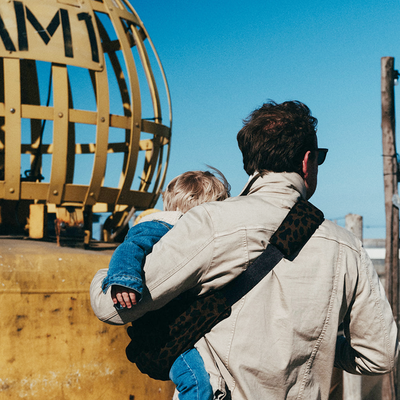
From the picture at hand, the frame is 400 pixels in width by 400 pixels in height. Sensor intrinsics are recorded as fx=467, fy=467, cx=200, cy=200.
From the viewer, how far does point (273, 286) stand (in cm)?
146

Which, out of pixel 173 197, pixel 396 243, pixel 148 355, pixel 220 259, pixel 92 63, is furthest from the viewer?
pixel 396 243

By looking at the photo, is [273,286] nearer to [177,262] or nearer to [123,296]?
[177,262]

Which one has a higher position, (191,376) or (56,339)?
(191,376)

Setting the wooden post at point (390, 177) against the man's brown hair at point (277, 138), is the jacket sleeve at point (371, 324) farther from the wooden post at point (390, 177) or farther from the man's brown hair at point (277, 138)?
the wooden post at point (390, 177)

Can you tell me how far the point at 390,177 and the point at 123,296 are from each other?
201 inches

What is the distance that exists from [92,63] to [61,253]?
1412 mm

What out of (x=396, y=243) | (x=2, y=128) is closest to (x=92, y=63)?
(x=2, y=128)

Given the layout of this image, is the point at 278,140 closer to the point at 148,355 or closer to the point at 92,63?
the point at 148,355

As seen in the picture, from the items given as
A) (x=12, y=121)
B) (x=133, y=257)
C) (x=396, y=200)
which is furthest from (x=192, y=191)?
(x=396, y=200)

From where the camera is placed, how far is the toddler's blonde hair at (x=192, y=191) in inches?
76.6

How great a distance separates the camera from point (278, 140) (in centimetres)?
156

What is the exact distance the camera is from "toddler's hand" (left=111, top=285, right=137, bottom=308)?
54.0 inches

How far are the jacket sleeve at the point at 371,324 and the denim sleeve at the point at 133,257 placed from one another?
70 centimetres

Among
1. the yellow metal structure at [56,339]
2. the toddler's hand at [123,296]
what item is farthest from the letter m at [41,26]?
the toddler's hand at [123,296]
